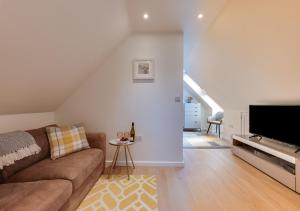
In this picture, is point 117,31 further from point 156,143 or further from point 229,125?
point 229,125

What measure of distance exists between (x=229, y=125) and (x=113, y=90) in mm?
3809

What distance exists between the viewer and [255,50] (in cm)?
281

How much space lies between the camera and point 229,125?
568 centimetres

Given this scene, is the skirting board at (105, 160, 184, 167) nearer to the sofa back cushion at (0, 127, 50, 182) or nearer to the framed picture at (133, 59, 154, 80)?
the sofa back cushion at (0, 127, 50, 182)

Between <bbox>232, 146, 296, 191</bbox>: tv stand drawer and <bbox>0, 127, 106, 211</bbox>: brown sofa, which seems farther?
<bbox>232, 146, 296, 191</bbox>: tv stand drawer

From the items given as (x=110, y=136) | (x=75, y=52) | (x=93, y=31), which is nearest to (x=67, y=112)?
(x=110, y=136)

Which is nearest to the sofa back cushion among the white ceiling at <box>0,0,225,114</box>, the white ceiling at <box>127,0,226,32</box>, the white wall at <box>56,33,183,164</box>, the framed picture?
the white ceiling at <box>0,0,225,114</box>

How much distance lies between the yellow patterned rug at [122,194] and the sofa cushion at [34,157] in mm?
787

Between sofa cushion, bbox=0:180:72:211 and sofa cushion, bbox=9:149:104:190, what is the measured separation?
0.47 ft

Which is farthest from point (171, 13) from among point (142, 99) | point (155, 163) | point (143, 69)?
point (155, 163)

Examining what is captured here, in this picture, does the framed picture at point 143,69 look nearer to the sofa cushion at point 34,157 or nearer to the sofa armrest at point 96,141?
the sofa armrest at point 96,141

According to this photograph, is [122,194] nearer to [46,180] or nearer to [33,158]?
[46,180]

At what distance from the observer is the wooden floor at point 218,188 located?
2.22 meters

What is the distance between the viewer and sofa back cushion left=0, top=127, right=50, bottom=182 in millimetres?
1953
